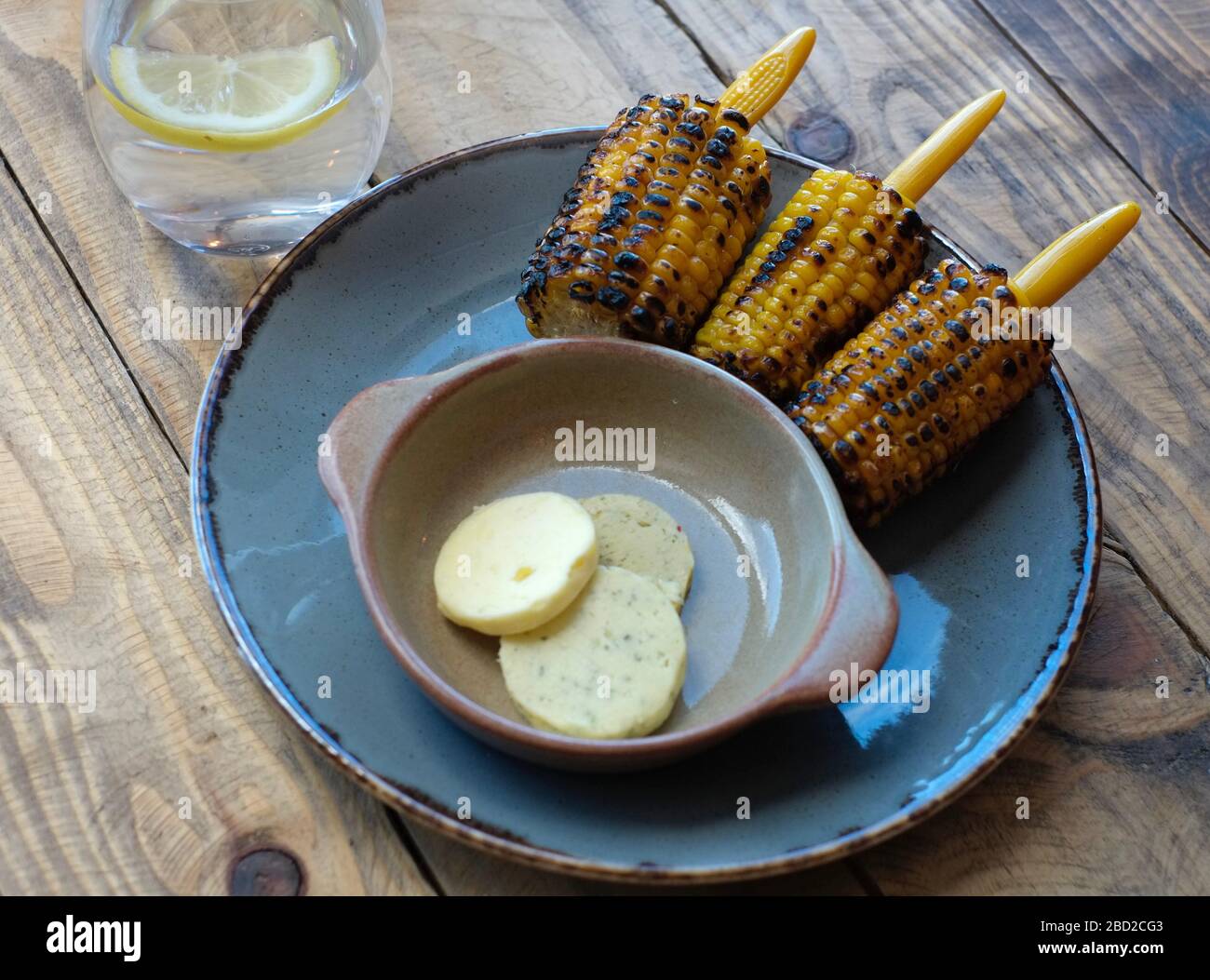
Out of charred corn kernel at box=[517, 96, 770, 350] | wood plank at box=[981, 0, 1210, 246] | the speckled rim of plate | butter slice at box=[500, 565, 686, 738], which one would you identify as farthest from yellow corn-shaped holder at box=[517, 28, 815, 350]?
wood plank at box=[981, 0, 1210, 246]

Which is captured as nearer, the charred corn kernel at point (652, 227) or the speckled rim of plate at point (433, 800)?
the speckled rim of plate at point (433, 800)

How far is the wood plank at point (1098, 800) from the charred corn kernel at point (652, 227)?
1.67ft

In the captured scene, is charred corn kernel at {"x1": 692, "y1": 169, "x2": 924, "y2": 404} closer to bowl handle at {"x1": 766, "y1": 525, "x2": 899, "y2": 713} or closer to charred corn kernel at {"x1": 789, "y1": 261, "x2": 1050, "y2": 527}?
charred corn kernel at {"x1": 789, "y1": 261, "x2": 1050, "y2": 527}

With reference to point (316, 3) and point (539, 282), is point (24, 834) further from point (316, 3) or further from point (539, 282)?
point (316, 3)

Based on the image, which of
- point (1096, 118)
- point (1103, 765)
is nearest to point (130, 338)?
point (1103, 765)

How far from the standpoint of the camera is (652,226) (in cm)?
118

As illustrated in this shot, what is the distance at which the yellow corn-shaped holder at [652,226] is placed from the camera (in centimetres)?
117

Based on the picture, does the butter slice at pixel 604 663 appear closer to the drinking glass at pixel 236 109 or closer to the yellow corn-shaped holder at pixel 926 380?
the yellow corn-shaped holder at pixel 926 380

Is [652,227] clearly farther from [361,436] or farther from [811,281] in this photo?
[361,436]

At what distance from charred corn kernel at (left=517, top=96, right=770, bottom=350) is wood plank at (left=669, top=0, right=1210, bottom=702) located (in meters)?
0.36

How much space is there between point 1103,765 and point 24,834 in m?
0.95

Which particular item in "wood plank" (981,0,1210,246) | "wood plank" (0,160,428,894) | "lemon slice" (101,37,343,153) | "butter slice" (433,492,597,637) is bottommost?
"wood plank" (0,160,428,894)

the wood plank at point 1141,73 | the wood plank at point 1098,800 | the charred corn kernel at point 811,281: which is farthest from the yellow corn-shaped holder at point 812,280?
the wood plank at point 1141,73

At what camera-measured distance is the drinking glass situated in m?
1.26
